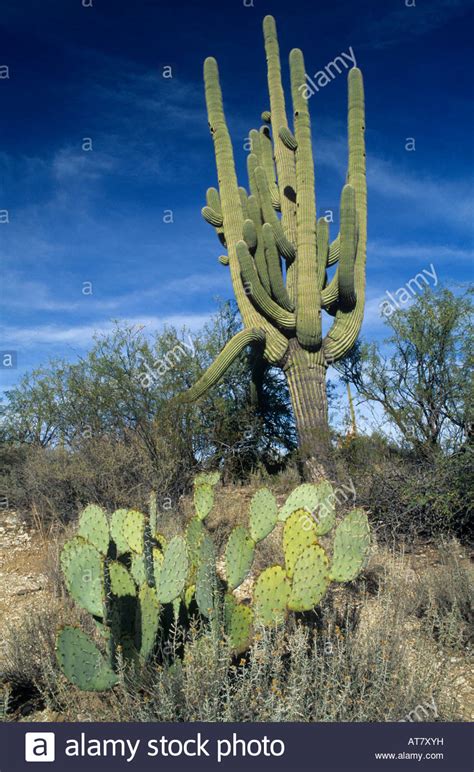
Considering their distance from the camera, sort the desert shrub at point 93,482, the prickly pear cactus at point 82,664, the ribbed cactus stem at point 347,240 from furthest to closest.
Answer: the ribbed cactus stem at point 347,240 → the desert shrub at point 93,482 → the prickly pear cactus at point 82,664

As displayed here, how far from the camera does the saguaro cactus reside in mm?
10555

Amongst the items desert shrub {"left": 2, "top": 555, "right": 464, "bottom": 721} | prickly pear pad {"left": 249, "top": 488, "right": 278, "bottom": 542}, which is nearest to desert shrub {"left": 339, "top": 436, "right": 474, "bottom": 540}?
prickly pear pad {"left": 249, "top": 488, "right": 278, "bottom": 542}

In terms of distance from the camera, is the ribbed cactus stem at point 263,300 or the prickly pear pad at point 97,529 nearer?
the prickly pear pad at point 97,529

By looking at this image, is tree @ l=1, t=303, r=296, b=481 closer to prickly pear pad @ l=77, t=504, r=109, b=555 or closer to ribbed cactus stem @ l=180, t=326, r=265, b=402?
ribbed cactus stem @ l=180, t=326, r=265, b=402

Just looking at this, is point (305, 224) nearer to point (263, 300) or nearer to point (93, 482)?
point (263, 300)

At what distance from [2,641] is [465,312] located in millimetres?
9870

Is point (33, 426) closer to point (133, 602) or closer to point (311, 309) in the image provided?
point (311, 309)

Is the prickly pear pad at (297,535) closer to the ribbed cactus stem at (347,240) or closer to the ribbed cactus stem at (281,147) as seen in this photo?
the ribbed cactus stem at (347,240)

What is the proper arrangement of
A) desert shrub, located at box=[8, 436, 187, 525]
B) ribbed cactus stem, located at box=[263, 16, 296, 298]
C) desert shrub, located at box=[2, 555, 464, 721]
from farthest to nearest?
ribbed cactus stem, located at box=[263, 16, 296, 298], desert shrub, located at box=[8, 436, 187, 525], desert shrub, located at box=[2, 555, 464, 721]

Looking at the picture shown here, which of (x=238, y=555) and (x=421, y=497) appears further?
(x=421, y=497)

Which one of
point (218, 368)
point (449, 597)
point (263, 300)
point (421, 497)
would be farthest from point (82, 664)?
point (263, 300)

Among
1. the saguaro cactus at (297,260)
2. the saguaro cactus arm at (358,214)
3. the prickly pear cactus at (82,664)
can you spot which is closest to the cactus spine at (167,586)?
the prickly pear cactus at (82,664)

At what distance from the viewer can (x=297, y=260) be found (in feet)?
35.9

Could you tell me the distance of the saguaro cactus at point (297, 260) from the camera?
10.6 m
